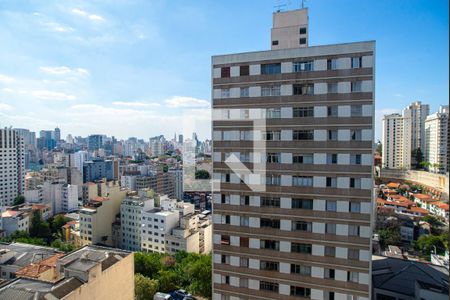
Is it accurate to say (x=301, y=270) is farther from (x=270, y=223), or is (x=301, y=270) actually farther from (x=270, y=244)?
(x=270, y=223)

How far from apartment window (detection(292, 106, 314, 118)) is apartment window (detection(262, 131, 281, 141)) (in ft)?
1.30

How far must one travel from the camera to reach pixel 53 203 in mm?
17828

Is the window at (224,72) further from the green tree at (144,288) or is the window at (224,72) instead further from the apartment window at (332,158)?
the green tree at (144,288)

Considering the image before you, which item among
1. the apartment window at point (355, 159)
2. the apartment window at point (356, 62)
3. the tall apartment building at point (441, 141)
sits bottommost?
the apartment window at point (355, 159)

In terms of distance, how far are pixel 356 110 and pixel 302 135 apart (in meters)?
0.87

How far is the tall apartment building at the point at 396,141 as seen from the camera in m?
14.6

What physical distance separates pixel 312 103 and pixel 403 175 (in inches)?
570

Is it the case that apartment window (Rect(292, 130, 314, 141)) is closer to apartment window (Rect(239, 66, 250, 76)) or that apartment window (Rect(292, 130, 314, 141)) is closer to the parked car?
apartment window (Rect(239, 66, 250, 76))

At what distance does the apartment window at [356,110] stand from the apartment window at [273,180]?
1.49 meters

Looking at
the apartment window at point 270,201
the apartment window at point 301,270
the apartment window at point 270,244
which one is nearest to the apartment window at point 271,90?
the apartment window at point 270,201

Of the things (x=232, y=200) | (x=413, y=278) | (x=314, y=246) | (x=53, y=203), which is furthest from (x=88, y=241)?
(x=413, y=278)

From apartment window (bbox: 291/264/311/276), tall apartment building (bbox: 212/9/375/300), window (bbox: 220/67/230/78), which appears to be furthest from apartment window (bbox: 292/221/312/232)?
window (bbox: 220/67/230/78)

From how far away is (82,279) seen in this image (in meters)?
4.64

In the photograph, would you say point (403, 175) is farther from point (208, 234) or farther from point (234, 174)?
point (234, 174)
